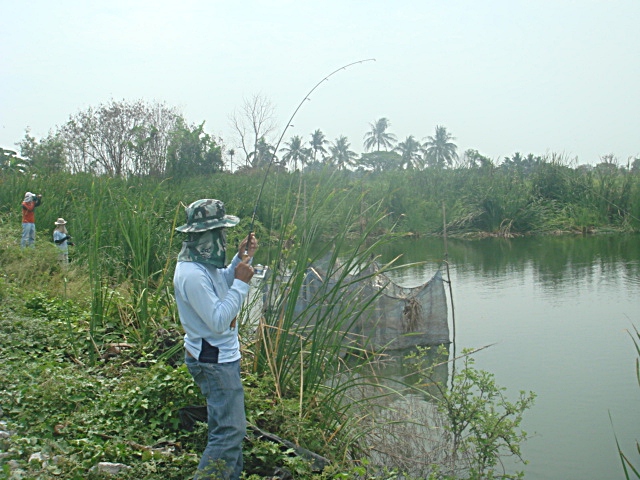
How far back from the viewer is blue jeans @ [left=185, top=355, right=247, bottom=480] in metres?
3.26

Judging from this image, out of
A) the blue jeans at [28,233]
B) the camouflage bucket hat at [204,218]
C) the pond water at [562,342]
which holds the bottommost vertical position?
the pond water at [562,342]

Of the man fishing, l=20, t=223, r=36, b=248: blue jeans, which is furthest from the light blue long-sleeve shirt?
l=20, t=223, r=36, b=248: blue jeans

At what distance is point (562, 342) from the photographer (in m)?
8.80

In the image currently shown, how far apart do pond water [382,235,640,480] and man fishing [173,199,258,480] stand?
6.40 feet

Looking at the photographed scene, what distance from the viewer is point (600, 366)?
765 centimetres

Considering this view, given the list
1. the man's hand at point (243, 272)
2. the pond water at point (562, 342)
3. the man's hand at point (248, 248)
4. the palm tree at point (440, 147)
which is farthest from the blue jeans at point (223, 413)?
the palm tree at point (440, 147)

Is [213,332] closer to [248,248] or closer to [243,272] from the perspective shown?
[243,272]

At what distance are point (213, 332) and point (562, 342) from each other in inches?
264

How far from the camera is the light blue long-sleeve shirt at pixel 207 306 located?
3.16 metres

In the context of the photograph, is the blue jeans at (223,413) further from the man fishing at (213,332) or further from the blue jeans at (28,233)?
the blue jeans at (28,233)

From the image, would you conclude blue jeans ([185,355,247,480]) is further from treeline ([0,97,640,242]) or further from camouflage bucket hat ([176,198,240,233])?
treeline ([0,97,640,242])

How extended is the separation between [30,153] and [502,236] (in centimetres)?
2100

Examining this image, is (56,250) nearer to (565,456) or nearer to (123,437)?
(123,437)

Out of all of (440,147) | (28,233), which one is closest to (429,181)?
(28,233)
